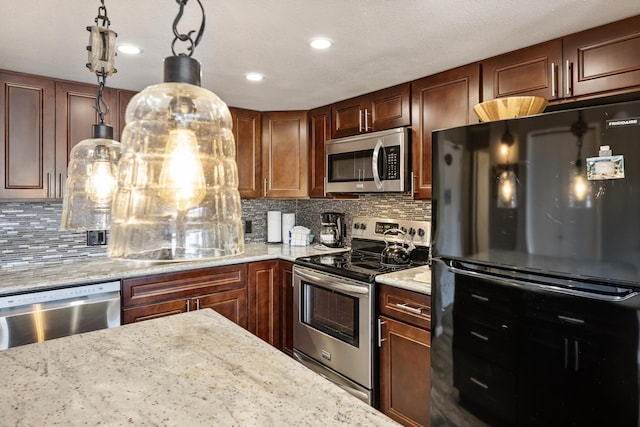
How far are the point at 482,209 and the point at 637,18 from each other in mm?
1009

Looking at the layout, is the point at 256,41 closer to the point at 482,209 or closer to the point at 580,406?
the point at 482,209

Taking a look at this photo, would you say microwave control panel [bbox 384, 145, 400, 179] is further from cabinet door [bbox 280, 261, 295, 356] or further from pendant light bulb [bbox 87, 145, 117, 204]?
pendant light bulb [bbox 87, 145, 117, 204]

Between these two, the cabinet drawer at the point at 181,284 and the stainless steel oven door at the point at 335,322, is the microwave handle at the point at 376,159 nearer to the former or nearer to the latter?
the stainless steel oven door at the point at 335,322

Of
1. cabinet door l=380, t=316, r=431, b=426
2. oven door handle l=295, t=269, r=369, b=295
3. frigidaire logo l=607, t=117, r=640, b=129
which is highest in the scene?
frigidaire logo l=607, t=117, r=640, b=129

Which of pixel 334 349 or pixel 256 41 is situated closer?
pixel 256 41

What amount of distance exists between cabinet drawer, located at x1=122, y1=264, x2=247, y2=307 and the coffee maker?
78cm

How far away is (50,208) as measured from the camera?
8.74 ft

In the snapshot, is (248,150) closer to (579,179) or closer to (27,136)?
(27,136)

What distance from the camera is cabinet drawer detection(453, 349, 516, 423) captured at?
1.55 metres

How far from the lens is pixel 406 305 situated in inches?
82.5

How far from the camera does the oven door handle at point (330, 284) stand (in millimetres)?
2295

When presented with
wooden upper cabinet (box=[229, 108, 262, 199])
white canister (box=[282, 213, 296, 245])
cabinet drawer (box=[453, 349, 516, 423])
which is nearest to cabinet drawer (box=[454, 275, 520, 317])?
cabinet drawer (box=[453, 349, 516, 423])

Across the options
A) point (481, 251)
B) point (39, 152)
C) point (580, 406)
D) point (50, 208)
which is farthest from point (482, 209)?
point (50, 208)

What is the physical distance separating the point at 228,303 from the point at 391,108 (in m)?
1.83
